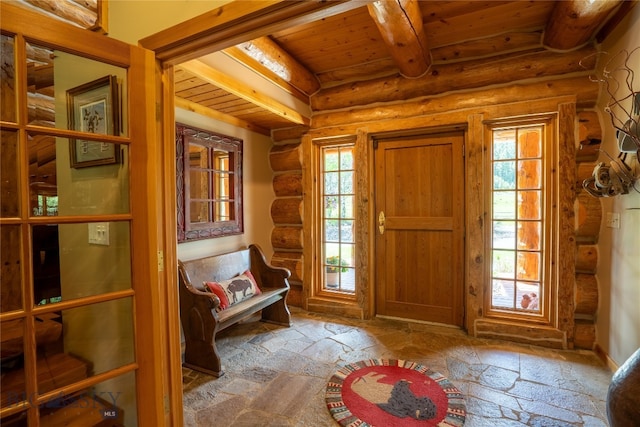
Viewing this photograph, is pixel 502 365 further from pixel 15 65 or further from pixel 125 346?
pixel 15 65

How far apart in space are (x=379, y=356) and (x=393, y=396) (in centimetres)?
55

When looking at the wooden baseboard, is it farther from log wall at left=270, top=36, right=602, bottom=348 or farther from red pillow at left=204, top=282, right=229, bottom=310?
red pillow at left=204, top=282, right=229, bottom=310

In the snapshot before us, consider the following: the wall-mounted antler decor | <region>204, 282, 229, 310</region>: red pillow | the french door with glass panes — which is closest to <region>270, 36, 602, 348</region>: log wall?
the wall-mounted antler decor

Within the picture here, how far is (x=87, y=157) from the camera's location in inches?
52.0

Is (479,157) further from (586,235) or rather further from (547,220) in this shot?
(586,235)

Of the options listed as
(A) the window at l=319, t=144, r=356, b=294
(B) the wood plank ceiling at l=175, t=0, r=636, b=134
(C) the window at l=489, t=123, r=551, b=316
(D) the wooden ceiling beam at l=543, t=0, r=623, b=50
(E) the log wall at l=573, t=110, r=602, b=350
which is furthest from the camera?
(A) the window at l=319, t=144, r=356, b=294

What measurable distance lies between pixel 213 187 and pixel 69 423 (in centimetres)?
217

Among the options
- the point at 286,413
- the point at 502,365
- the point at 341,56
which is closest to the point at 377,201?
the point at 341,56

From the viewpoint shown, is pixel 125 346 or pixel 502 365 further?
pixel 502 365

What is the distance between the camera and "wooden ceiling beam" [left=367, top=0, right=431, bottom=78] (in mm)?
2049

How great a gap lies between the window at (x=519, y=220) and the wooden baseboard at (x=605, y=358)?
0.45m

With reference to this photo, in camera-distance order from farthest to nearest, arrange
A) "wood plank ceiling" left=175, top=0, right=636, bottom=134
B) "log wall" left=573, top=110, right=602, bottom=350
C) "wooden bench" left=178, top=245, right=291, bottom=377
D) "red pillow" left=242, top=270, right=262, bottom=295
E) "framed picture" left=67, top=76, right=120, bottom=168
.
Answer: "red pillow" left=242, top=270, right=262, bottom=295 < "log wall" left=573, top=110, right=602, bottom=350 < "wooden bench" left=178, top=245, right=291, bottom=377 < "wood plank ceiling" left=175, top=0, right=636, bottom=134 < "framed picture" left=67, top=76, right=120, bottom=168

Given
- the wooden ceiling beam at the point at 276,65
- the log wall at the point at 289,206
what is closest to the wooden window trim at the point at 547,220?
the wooden ceiling beam at the point at 276,65

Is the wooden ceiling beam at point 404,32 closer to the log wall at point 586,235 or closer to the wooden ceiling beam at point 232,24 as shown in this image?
the wooden ceiling beam at point 232,24
